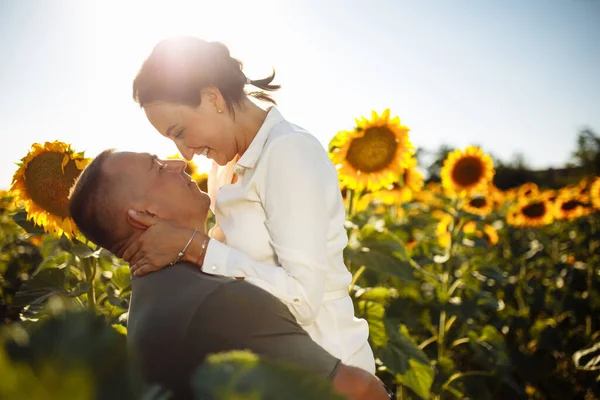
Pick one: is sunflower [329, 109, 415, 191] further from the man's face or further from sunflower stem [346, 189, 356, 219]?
the man's face

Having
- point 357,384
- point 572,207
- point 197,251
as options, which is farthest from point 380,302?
point 572,207

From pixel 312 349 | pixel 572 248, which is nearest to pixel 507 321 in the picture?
pixel 572 248

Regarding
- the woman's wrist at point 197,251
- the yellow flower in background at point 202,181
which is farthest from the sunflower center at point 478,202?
the woman's wrist at point 197,251

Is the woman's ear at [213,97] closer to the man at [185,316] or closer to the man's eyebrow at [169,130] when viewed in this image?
the man's eyebrow at [169,130]

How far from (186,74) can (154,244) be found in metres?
0.89

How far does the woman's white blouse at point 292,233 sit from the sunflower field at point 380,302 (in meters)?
0.88

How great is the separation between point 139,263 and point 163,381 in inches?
20.2

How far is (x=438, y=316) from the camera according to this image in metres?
4.32

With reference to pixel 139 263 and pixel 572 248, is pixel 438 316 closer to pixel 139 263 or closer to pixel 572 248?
pixel 139 263

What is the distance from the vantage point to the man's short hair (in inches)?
59.9

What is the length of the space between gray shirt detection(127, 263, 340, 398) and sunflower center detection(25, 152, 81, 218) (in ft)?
5.01

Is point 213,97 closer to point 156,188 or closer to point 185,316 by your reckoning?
point 156,188

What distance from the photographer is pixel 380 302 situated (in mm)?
3229

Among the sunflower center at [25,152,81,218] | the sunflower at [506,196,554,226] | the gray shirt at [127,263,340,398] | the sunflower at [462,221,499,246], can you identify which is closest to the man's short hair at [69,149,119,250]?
the gray shirt at [127,263,340,398]
